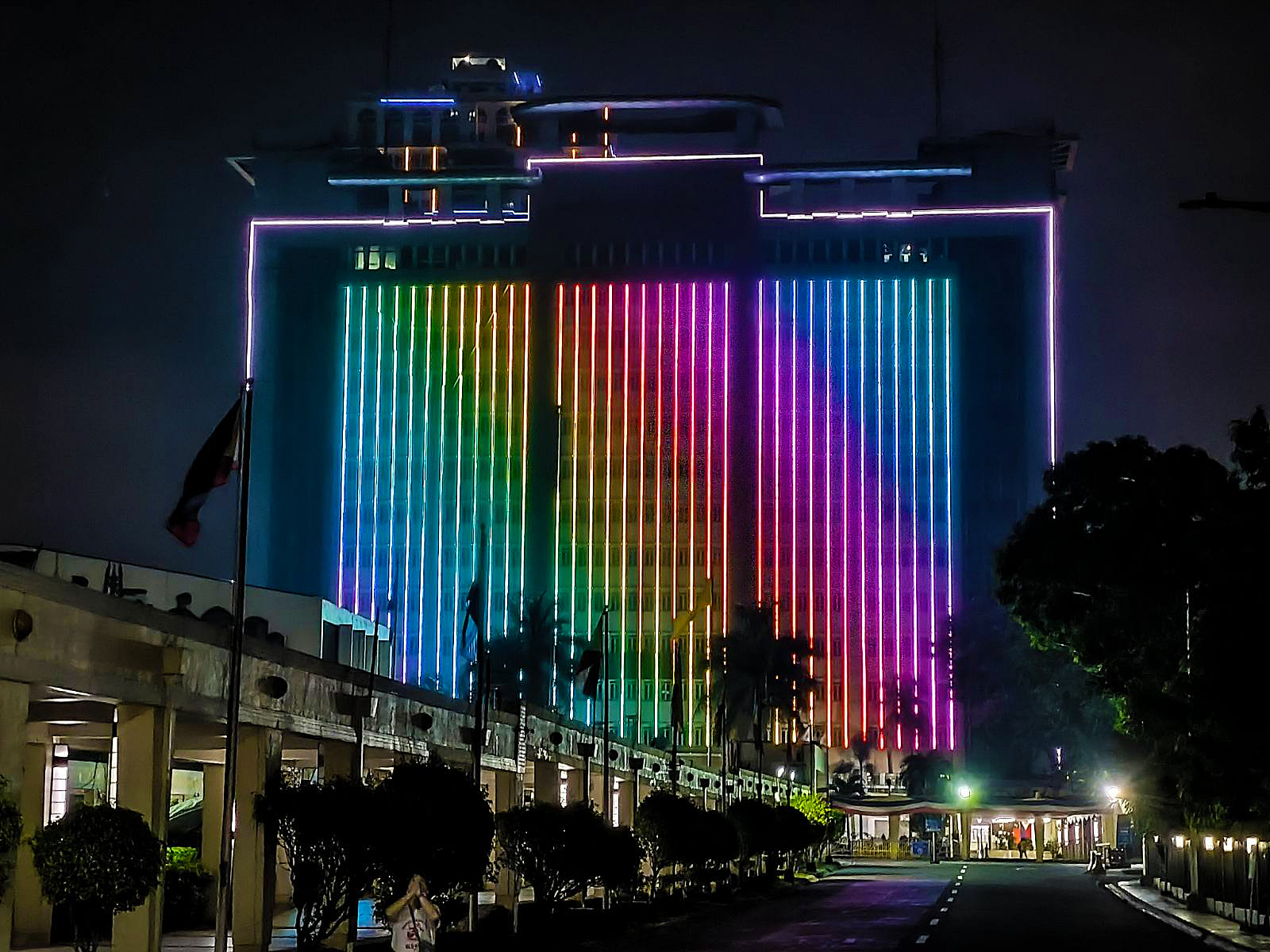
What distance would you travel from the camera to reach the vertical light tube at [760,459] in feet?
512

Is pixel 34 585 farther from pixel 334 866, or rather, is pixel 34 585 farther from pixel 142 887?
pixel 334 866

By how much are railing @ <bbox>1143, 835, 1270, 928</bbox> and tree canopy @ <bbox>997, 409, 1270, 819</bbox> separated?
1.40m

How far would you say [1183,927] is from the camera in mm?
45000

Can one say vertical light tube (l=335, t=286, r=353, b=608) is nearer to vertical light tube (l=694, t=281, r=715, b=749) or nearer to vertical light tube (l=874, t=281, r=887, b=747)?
vertical light tube (l=694, t=281, r=715, b=749)

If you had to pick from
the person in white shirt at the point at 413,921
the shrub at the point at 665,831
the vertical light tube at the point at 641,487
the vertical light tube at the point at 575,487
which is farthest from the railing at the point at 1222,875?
the vertical light tube at the point at 575,487

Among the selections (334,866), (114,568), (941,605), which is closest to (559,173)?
(941,605)

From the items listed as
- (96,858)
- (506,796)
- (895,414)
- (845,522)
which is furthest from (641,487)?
(96,858)

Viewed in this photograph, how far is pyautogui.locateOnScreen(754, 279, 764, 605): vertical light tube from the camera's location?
15600cm

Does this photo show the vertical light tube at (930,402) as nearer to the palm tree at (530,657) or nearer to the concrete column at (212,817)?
the palm tree at (530,657)

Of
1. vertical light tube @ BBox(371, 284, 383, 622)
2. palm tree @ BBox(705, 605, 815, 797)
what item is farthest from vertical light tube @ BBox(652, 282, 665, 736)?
vertical light tube @ BBox(371, 284, 383, 622)

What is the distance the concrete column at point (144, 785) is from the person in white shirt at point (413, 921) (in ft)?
16.9

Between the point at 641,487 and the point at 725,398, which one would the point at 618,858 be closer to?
the point at 641,487

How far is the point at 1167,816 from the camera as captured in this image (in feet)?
190

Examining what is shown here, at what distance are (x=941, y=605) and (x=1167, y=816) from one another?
101m
